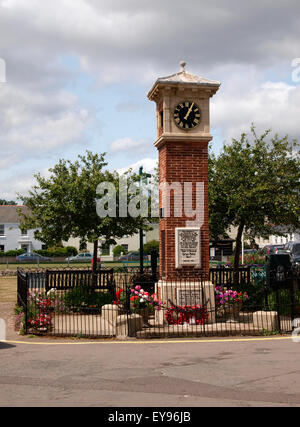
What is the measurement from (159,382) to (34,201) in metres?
14.6

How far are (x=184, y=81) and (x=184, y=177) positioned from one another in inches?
105

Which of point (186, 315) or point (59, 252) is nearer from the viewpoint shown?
point (186, 315)

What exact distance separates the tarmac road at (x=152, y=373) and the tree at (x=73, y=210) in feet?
27.4

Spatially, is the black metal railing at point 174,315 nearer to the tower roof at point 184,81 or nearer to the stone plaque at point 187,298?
the stone plaque at point 187,298

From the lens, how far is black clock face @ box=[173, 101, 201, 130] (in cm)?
1445

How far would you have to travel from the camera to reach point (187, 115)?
14.5m

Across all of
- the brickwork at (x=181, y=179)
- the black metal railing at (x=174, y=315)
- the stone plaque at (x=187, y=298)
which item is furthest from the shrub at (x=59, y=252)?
the stone plaque at (x=187, y=298)

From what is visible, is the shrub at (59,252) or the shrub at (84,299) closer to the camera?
the shrub at (84,299)

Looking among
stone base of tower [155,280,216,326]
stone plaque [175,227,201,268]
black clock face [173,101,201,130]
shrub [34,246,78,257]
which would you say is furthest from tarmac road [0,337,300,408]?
shrub [34,246,78,257]

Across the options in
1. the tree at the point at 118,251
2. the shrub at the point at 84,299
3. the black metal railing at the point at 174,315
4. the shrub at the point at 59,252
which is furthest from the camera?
the tree at the point at 118,251

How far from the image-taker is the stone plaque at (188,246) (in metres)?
14.2

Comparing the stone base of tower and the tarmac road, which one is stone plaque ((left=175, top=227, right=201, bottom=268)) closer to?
the stone base of tower

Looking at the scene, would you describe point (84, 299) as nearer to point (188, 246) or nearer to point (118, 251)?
point (188, 246)

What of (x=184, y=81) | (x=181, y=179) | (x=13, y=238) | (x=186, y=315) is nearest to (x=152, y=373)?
(x=186, y=315)
